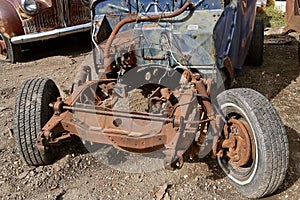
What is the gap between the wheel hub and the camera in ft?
8.22

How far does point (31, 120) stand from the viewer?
3.01 m

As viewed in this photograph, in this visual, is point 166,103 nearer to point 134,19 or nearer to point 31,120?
point 134,19

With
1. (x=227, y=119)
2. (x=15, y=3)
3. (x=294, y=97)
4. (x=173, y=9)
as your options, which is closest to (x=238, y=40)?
(x=173, y=9)

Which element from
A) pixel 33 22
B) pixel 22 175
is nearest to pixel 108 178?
pixel 22 175

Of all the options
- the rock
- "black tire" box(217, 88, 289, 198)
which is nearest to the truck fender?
the rock

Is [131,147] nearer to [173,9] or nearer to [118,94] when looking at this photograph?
[118,94]

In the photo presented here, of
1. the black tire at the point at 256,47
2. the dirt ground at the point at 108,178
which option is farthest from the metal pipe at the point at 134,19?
the black tire at the point at 256,47

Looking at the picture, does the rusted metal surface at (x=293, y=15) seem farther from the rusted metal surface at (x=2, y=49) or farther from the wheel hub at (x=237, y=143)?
the rusted metal surface at (x=2, y=49)

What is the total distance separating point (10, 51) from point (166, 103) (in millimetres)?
4176

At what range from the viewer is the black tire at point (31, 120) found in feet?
9.86

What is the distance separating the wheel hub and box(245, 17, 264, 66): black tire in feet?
9.54

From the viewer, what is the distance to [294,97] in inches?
170

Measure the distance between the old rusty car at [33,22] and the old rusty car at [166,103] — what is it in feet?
7.90

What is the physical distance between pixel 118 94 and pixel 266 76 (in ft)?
8.75
